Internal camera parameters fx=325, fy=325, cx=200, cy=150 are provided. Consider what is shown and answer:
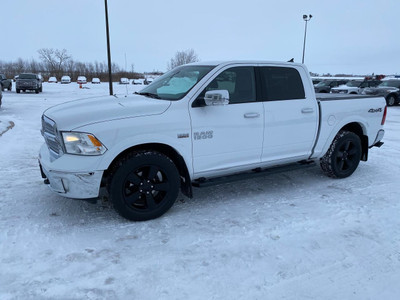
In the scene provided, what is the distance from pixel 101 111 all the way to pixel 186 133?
0.96 m

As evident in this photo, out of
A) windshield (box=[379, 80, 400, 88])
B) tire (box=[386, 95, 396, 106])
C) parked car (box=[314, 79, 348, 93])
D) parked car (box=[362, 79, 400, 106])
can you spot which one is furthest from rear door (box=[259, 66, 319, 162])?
parked car (box=[314, 79, 348, 93])

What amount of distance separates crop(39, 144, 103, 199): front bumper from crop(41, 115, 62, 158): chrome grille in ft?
0.48

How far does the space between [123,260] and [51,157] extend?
4.81 ft

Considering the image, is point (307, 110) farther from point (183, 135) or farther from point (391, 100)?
point (391, 100)

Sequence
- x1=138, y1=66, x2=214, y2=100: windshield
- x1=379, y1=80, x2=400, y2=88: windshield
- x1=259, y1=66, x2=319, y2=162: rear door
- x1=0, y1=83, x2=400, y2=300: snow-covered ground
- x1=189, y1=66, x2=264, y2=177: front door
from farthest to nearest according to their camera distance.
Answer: x1=379, y1=80, x2=400, y2=88: windshield → x1=259, y1=66, x2=319, y2=162: rear door → x1=138, y1=66, x2=214, y2=100: windshield → x1=189, y1=66, x2=264, y2=177: front door → x1=0, y1=83, x2=400, y2=300: snow-covered ground

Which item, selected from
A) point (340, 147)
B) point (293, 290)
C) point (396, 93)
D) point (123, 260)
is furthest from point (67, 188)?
point (396, 93)

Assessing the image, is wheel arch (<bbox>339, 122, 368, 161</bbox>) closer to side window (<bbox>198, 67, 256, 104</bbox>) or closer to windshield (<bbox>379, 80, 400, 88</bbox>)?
side window (<bbox>198, 67, 256, 104</bbox>)

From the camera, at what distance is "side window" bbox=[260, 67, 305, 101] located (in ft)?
14.3

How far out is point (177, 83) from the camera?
424 cm

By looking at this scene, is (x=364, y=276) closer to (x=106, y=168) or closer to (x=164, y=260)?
(x=164, y=260)

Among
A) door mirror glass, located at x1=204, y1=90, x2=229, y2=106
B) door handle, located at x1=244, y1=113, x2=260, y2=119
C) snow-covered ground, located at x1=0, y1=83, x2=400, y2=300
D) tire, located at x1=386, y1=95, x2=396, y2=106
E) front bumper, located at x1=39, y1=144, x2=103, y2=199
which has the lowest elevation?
snow-covered ground, located at x1=0, y1=83, x2=400, y2=300

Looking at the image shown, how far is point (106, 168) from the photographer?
3.40 m

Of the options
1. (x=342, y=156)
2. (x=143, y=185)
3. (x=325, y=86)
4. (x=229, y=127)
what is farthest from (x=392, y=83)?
(x=143, y=185)

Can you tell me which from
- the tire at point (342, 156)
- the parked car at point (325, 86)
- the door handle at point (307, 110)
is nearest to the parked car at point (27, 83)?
the parked car at point (325, 86)
